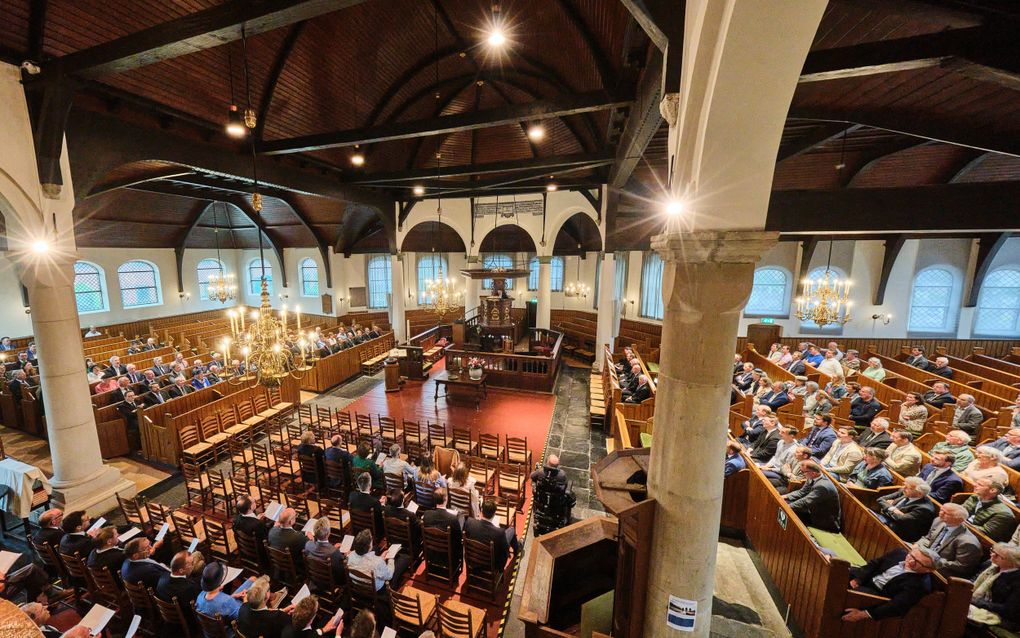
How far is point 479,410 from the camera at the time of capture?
31.1 feet

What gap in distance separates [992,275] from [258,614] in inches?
761

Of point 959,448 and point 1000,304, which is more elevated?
point 1000,304

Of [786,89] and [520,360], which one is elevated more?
[786,89]

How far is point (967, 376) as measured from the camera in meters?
9.30

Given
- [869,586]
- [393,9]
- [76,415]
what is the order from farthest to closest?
1. [393,9]
2. [76,415]
3. [869,586]

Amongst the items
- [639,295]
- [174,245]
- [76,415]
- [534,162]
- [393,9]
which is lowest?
[76,415]

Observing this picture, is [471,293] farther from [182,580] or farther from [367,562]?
[182,580]

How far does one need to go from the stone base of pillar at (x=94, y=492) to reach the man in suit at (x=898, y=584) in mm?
8263

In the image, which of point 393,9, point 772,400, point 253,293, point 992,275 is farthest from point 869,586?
point 253,293

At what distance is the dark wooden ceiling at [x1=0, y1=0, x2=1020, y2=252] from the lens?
12.1 ft

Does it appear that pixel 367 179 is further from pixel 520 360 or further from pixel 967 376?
pixel 967 376

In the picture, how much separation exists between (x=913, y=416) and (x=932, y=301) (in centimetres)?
950

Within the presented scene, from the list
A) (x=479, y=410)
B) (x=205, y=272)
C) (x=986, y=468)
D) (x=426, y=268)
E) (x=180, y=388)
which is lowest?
(x=479, y=410)

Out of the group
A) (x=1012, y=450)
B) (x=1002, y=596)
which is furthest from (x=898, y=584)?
(x=1012, y=450)
